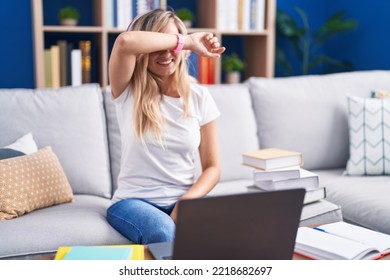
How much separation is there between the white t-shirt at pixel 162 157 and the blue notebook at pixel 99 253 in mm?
592

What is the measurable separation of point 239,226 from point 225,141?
1426 millimetres

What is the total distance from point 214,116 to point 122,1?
4.55 feet

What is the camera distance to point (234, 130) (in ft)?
7.84

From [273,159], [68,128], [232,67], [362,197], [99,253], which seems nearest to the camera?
[99,253]

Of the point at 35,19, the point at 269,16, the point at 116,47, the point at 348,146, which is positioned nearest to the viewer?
the point at 116,47

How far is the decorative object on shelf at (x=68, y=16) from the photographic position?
120 inches

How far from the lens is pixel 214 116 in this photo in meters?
1.92

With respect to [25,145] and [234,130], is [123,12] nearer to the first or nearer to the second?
[234,130]

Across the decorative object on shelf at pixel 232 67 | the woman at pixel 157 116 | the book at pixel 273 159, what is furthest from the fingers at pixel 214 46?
the decorative object on shelf at pixel 232 67

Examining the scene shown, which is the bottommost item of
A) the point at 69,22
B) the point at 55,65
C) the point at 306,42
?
the point at 55,65

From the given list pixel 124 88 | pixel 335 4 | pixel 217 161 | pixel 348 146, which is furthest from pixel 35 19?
pixel 335 4

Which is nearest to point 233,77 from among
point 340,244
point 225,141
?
point 225,141

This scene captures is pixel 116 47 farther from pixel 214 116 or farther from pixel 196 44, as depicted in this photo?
pixel 214 116

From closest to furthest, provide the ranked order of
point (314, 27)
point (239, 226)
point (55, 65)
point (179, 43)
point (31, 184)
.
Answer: point (239, 226), point (179, 43), point (31, 184), point (55, 65), point (314, 27)
